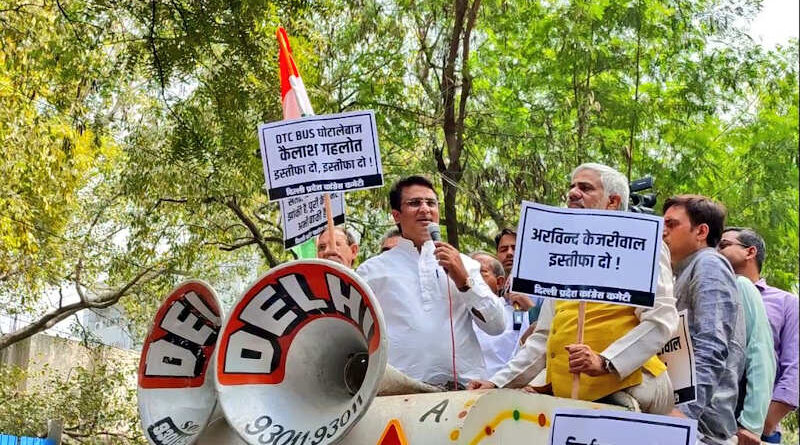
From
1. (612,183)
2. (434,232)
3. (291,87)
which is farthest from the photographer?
(291,87)

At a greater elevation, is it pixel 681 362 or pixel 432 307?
pixel 432 307

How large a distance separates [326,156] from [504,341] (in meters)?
1.32

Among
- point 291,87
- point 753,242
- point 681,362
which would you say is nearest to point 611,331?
point 681,362

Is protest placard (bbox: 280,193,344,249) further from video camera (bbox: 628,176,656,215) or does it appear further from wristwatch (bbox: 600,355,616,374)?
wristwatch (bbox: 600,355,616,374)

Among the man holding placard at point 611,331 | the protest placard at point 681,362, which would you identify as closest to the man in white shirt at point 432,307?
the man holding placard at point 611,331

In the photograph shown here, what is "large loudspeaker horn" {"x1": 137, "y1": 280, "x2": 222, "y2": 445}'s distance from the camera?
5293 millimetres

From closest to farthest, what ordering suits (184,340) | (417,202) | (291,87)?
1. (184,340)
2. (417,202)
3. (291,87)

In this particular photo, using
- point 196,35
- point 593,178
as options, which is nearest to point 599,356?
point 593,178

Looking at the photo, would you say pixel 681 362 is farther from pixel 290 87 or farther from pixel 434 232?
pixel 290 87

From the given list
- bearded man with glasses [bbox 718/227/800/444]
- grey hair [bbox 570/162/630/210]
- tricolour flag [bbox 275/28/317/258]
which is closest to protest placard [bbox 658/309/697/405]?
grey hair [bbox 570/162/630/210]

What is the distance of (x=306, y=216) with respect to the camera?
6.23 meters

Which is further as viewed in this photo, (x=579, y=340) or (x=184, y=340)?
(x=184, y=340)

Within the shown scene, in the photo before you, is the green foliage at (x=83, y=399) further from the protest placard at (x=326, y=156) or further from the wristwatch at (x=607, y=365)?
the wristwatch at (x=607, y=365)

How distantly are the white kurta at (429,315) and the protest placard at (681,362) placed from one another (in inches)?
32.0
